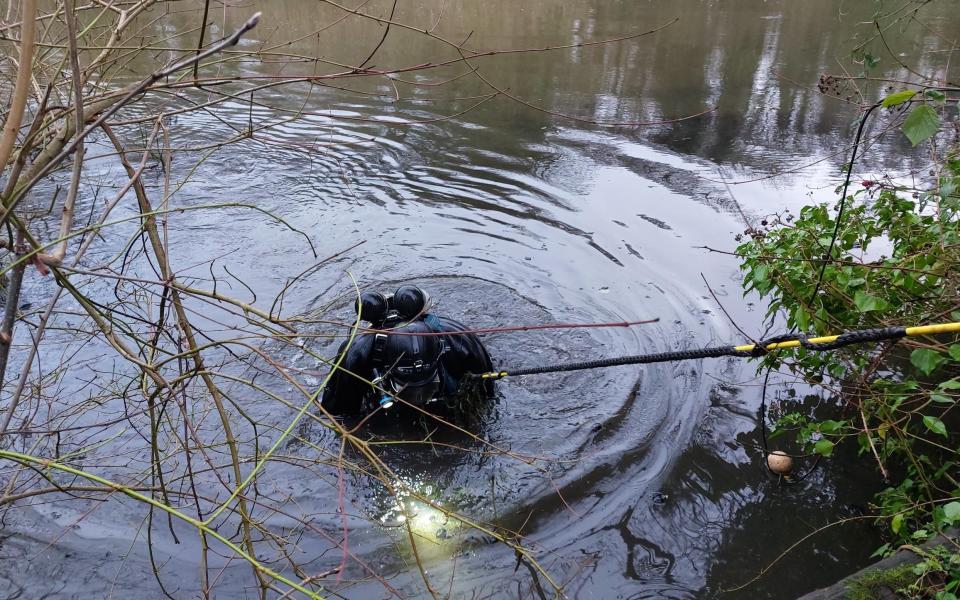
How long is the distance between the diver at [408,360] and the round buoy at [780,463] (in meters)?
1.92

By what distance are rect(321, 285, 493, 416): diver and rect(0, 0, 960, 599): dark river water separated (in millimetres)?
329

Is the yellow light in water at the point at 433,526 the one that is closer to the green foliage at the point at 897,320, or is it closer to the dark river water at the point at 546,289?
the dark river water at the point at 546,289

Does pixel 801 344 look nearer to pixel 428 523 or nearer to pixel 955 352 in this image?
pixel 955 352

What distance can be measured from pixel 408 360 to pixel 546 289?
2503 millimetres

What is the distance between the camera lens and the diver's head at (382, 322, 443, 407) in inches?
170

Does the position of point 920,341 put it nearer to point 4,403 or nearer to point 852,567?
point 852,567

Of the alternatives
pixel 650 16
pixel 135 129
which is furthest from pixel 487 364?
pixel 650 16

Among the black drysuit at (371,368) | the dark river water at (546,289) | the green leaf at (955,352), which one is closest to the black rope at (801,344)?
the green leaf at (955,352)

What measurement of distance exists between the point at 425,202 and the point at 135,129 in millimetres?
5068

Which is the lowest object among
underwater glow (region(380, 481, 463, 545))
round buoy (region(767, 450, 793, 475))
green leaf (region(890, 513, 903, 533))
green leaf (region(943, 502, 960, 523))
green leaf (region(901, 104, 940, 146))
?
underwater glow (region(380, 481, 463, 545))

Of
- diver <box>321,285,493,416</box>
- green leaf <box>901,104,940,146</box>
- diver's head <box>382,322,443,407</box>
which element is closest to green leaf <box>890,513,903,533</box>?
green leaf <box>901,104,940,146</box>

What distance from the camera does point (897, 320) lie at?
11.2 ft

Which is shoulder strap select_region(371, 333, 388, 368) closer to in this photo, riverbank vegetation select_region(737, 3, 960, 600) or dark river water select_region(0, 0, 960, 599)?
dark river water select_region(0, 0, 960, 599)

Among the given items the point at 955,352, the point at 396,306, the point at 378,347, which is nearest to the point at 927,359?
the point at 955,352
